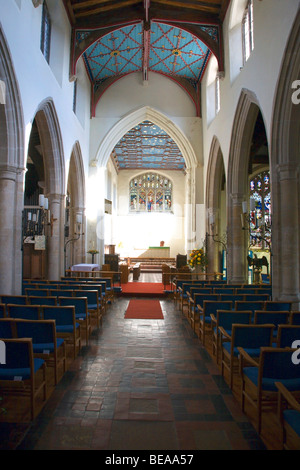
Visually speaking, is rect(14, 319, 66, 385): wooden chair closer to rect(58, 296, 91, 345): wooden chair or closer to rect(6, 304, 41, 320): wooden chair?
rect(6, 304, 41, 320): wooden chair

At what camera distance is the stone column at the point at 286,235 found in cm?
620

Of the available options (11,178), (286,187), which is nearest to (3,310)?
(11,178)

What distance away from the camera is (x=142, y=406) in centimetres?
277

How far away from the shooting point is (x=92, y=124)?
1428cm

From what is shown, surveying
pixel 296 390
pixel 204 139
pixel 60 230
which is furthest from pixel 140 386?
pixel 204 139

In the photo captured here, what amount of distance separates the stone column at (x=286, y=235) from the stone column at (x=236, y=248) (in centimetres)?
294

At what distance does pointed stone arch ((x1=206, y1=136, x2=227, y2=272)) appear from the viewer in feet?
41.2

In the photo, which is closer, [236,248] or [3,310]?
[3,310]

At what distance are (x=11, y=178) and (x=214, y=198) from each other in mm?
Result: 8879

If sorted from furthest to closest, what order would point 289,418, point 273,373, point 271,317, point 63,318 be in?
1. point 63,318
2. point 271,317
3. point 273,373
4. point 289,418

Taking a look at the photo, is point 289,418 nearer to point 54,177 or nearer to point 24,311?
point 24,311

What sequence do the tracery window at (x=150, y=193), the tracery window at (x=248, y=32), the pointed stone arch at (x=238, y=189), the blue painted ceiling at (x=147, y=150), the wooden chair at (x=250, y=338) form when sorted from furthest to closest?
the tracery window at (x=150, y=193), the blue painted ceiling at (x=147, y=150), the pointed stone arch at (x=238, y=189), the tracery window at (x=248, y=32), the wooden chair at (x=250, y=338)

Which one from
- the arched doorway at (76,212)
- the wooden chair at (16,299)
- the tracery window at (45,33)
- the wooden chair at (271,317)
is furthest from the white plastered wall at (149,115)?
the wooden chair at (271,317)

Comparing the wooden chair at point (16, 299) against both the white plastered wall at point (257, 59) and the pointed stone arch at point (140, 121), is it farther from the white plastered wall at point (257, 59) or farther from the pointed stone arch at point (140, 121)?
the pointed stone arch at point (140, 121)
